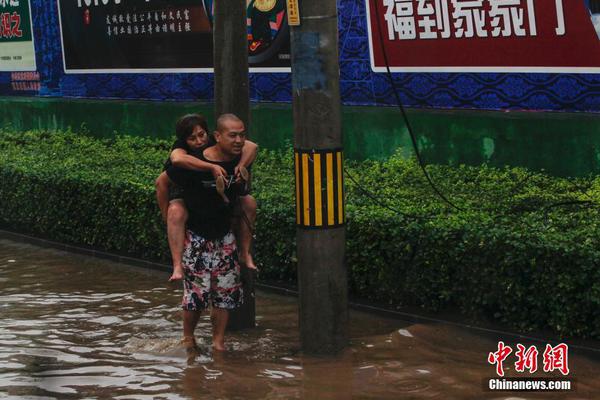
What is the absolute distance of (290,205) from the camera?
10.2 meters

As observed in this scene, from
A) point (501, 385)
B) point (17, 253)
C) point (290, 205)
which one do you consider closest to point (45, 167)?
point (17, 253)

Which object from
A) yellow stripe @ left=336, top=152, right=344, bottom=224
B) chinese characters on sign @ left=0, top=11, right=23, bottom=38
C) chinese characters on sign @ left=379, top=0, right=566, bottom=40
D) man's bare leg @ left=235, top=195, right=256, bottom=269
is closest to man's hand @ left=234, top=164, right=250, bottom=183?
man's bare leg @ left=235, top=195, right=256, bottom=269

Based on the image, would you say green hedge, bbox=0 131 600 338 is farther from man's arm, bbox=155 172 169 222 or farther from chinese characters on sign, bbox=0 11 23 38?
chinese characters on sign, bbox=0 11 23 38

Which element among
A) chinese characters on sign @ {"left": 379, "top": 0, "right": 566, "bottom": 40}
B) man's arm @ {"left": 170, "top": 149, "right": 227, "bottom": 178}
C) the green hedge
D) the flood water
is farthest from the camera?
chinese characters on sign @ {"left": 379, "top": 0, "right": 566, "bottom": 40}

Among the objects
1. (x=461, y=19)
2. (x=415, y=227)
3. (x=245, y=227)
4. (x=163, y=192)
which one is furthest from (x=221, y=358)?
(x=461, y=19)

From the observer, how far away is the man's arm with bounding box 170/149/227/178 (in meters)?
7.71

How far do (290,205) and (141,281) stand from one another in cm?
183

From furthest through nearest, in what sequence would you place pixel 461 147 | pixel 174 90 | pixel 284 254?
pixel 174 90 → pixel 461 147 → pixel 284 254

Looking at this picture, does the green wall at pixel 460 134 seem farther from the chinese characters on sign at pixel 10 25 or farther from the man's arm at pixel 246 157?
the chinese characters on sign at pixel 10 25

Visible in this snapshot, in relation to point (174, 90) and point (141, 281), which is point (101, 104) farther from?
point (141, 281)

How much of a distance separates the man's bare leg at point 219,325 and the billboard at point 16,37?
1196 cm

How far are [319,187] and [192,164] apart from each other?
88 centimetres

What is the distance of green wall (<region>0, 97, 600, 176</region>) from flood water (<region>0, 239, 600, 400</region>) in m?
2.94

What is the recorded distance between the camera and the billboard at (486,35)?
1074cm
